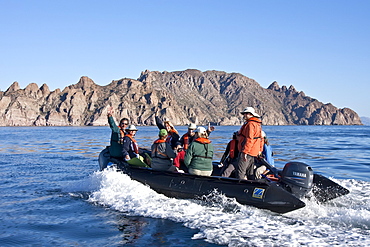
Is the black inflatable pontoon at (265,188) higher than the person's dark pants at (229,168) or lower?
lower

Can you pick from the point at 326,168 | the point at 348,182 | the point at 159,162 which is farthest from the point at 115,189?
the point at 326,168

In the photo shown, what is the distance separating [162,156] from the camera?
381 inches

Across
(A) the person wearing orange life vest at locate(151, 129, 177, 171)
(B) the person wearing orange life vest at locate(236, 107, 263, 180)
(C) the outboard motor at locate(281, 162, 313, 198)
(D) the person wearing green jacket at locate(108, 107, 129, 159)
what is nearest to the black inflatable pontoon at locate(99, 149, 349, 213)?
(C) the outboard motor at locate(281, 162, 313, 198)

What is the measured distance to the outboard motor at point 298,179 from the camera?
26.5 feet

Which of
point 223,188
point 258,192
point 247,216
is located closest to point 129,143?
point 223,188

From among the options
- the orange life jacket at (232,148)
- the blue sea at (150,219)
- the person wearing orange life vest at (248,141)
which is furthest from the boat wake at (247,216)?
the orange life jacket at (232,148)

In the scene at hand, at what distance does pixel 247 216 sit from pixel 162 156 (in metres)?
3.07

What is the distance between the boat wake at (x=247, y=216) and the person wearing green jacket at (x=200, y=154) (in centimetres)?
75

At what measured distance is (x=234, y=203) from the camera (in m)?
8.12

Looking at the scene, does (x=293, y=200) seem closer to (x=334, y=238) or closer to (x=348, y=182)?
(x=334, y=238)

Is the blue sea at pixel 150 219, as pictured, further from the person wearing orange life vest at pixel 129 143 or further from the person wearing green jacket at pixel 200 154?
the person wearing green jacket at pixel 200 154

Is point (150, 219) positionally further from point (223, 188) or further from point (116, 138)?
point (116, 138)

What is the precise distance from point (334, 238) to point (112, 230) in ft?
13.2

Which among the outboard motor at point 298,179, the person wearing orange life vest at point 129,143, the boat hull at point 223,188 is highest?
the person wearing orange life vest at point 129,143
